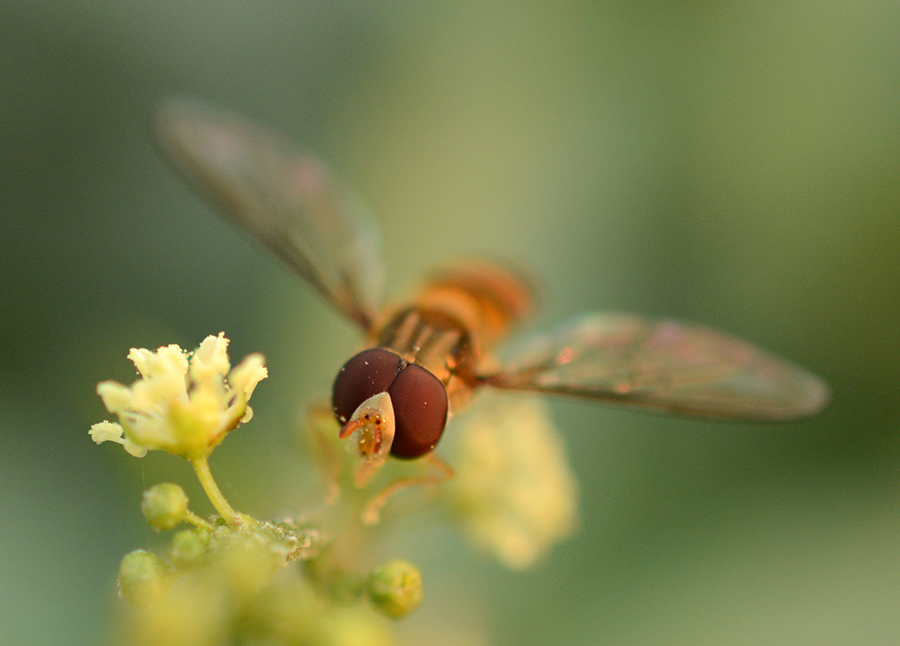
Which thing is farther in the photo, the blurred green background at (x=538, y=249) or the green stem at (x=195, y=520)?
the blurred green background at (x=538, y=249)

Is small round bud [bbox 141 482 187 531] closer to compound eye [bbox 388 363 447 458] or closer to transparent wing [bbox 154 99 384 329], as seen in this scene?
compound eye [bbox 388 363 447 458]

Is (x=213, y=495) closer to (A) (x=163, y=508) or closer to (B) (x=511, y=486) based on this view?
(A) (x=163, y=508)

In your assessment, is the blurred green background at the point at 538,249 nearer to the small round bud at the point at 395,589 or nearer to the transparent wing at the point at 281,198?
the transparent wing at the point at 281,198

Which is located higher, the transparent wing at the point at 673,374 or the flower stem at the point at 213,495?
the transparent wing at the point at 673,374

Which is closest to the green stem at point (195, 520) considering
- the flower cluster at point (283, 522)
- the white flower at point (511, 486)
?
the flower cluster at point (283, 522)

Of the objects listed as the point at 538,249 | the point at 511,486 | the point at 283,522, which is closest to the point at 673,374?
the point at 511,486

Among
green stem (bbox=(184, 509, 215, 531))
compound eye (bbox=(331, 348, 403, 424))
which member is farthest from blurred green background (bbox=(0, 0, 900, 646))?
green stem (bbox=(184, 509, 215, 531))

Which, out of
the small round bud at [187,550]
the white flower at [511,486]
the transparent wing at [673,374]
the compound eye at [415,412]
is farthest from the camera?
the white flower at [511,486]
